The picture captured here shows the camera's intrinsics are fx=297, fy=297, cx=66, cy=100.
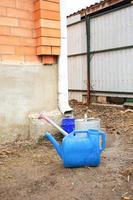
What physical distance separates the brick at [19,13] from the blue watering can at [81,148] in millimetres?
2208

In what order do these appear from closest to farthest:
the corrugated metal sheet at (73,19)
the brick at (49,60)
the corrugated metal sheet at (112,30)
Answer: the brick at (49,60) → the corrugated metal sheet at (112,30) → the corrugated metal sheet at (73,19)

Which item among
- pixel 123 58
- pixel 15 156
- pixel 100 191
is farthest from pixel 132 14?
pixel 100 191

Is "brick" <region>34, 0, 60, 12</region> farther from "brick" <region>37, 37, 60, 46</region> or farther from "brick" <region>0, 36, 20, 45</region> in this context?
"brick" <region>0, 36, 20, 45</region>

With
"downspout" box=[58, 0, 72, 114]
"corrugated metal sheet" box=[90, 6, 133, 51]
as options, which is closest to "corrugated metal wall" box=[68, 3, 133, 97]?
"corrugated metal sheet" box=[90, 6, 133, 51]

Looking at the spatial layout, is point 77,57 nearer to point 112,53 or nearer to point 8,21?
point 112,53

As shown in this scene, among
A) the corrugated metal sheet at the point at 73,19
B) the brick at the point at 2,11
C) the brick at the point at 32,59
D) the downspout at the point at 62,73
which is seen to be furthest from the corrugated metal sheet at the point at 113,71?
the brick at the point at 2,11

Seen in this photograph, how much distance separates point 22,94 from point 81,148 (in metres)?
1.66

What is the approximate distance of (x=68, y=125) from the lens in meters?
4.70

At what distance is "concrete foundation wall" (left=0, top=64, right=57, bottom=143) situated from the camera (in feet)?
14.6

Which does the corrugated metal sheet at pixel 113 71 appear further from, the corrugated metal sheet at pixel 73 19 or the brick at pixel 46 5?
the brick at pixel 46 5

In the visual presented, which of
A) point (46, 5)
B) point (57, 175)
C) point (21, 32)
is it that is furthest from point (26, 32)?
point (57, 175)

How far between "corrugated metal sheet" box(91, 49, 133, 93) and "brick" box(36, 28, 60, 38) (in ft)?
10.7

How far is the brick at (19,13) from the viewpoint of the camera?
14.8 feet

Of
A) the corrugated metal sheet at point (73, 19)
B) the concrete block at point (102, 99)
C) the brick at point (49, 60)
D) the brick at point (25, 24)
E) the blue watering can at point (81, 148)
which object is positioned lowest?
the blue watering can at point (81, 148)
